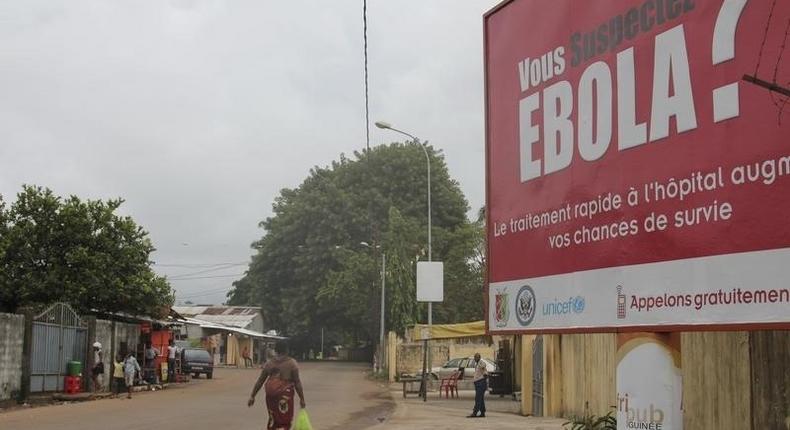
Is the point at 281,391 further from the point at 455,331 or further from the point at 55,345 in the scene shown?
the point at 455,331

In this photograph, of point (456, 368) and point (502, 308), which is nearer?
point (502, 308)

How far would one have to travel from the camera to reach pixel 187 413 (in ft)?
63.3

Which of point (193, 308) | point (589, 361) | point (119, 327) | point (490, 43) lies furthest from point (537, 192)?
point (193, 308)

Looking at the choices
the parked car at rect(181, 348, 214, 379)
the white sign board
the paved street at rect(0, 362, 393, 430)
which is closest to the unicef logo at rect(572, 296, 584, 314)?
the paved street at rect(0, 362, 393, 430)

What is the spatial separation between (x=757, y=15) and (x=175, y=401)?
69.5 feet

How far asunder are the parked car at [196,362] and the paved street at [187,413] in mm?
10276

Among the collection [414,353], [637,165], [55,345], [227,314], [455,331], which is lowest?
[414,353]

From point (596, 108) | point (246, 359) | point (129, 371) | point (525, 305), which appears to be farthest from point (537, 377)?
point (246, 359)

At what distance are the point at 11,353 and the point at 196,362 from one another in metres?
19.5

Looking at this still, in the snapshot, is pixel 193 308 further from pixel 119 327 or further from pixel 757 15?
pixel 757 15

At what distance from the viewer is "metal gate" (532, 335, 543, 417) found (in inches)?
725

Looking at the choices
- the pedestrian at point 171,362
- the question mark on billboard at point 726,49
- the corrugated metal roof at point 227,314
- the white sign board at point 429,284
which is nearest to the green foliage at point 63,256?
the pedestrian at point 171,362

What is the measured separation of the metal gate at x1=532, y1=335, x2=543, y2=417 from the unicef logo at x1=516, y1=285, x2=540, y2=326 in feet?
36.1

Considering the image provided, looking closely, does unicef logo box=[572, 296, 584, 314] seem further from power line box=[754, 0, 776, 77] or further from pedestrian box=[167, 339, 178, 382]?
pedestrian box=[167, 339, 178, 382]
